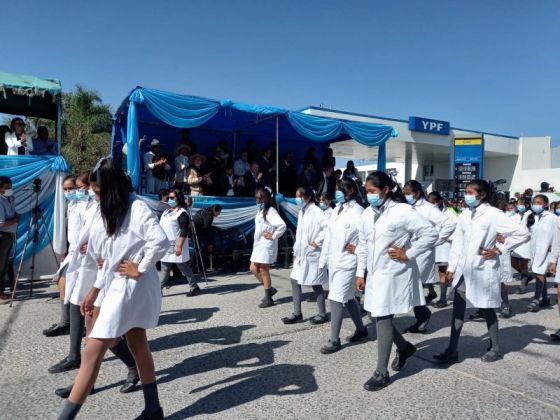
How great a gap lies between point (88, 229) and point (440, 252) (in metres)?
6.00

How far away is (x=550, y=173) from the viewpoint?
26.7 metres

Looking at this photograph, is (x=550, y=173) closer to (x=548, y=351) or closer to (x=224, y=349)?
(x=548, y=351)

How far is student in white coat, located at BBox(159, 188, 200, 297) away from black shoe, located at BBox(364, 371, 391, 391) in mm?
4327

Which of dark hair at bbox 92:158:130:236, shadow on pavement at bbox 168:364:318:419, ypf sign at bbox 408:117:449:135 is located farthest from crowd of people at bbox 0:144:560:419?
ypf sign at bbox 408:117:449:135

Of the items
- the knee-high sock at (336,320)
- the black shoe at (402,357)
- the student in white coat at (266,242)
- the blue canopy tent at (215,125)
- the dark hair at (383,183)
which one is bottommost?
the black shoe at (402,357)

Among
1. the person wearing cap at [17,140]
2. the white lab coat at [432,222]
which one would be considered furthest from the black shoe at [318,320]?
the person wearing cap at [17,140]

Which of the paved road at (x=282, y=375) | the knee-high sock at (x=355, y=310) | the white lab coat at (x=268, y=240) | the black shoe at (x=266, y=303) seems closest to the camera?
the paved road at (x=282, y=375)

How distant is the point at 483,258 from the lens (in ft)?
14.9

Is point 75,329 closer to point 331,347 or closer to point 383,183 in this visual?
point 331,347

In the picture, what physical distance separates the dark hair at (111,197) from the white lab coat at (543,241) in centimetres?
662

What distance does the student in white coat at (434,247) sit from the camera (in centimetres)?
544

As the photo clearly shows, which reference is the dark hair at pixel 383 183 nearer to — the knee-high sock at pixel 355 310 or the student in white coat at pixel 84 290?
the knee-high sock at pixel 355 310

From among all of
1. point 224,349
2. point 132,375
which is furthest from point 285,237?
point 132,375

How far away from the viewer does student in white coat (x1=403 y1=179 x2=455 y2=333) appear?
5.44 metres
